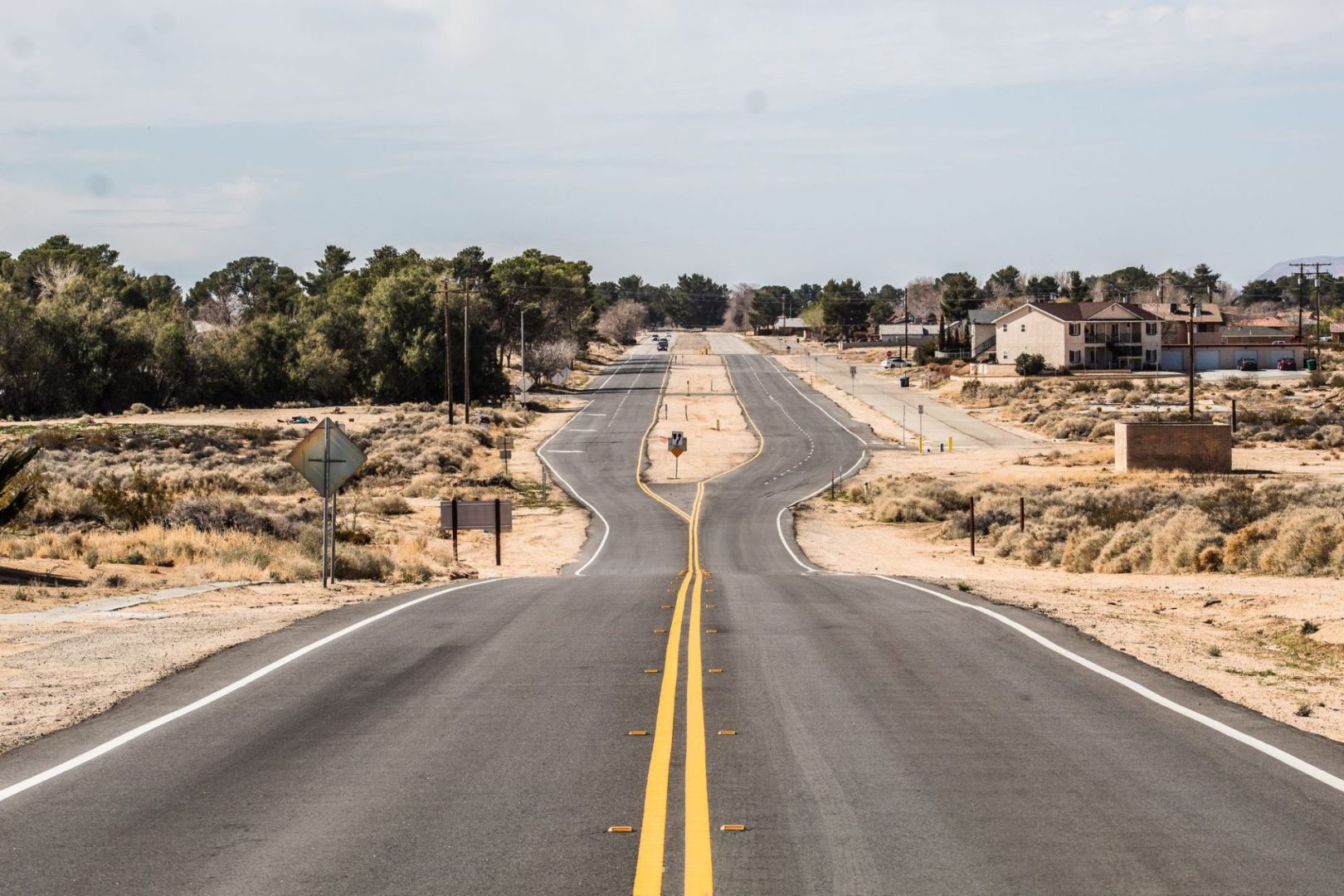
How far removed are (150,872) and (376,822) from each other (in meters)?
1.20

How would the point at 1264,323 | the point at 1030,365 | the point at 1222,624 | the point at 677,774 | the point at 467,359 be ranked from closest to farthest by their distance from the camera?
1. the point at 677,774
2. the point at 1222,624
3. the point at 467,359
4. the point at 1030,365
5. the point at 1264,323

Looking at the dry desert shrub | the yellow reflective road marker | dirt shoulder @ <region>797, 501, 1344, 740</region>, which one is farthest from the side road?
the yellow reflective road marker

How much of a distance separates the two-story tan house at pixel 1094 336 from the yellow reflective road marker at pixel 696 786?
11901 cm

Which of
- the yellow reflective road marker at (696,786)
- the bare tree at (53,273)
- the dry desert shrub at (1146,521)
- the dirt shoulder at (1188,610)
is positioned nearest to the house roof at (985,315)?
the dry desert shrub at (1146,521)

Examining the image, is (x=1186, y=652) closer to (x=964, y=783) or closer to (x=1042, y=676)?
(x=1042, y=676)

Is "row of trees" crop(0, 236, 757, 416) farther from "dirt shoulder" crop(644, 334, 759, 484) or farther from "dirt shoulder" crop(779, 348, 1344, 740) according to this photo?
"dirt shoulder" crop(779, 348, 1344, 740)

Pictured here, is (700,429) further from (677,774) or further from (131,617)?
(677,774)

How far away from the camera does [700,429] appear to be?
89.8 m

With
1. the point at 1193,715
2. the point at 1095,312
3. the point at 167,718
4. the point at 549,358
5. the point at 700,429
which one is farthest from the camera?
the point at 549,358

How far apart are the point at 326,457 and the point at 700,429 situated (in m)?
71.3

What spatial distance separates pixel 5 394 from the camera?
9250 centimetres

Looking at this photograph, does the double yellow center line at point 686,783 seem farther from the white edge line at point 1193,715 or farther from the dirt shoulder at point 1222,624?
the dirt shoulder at point 1222,624

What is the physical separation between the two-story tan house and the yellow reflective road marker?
11901 cm

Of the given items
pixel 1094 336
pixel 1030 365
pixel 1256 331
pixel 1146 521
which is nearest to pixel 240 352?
pixel 1030 365
